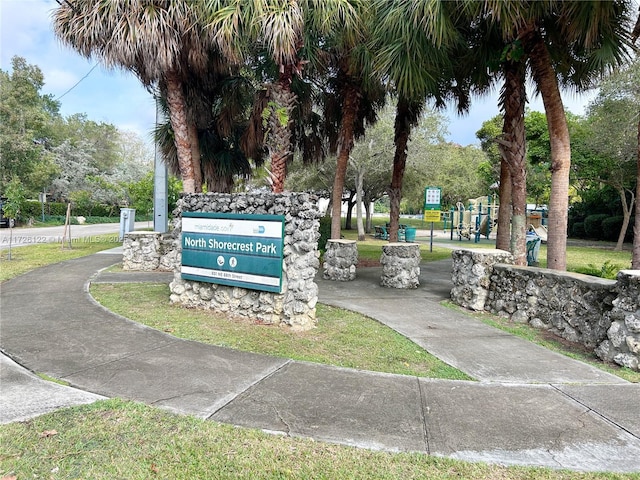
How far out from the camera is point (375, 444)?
8.93ft

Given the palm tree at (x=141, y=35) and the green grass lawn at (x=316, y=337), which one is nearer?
the green grass lawn at (x=316, y=337)

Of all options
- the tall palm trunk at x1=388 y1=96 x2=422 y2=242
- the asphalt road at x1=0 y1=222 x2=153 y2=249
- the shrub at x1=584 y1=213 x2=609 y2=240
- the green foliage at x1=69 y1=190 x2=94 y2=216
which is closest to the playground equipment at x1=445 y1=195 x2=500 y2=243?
the shrub at x1=584 y1=213 x2=609 y2=240

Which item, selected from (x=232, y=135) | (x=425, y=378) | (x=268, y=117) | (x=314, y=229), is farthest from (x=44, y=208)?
(x=425, y=378)

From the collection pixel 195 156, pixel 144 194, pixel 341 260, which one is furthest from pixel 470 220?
pixel 195 156

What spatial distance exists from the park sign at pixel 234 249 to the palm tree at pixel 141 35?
4153mm

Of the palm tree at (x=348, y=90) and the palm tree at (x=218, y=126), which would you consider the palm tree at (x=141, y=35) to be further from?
the palm tree at (x=348, y=90)

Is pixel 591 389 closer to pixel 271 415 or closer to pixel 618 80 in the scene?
pixel 271 415

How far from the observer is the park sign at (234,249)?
560 cm

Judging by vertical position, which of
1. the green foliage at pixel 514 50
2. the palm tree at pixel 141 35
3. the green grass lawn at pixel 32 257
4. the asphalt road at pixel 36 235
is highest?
the palm tree at pixel 141 35

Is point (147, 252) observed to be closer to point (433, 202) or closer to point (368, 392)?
point (368, 392)

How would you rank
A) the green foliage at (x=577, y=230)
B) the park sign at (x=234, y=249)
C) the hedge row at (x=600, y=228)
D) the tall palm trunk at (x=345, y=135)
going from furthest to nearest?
1. the green foliage at (x=577, y=230)
2. the hedge row at (x=600, y=228)
3. the tall palm trunk at (x=345, y=135)
4. the park sign at (x=234, y=249)

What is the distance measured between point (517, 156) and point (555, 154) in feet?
2.94

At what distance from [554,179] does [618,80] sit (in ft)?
36.7

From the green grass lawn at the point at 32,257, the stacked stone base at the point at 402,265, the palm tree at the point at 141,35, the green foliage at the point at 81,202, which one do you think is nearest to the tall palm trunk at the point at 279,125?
the palm tree at the point at 141,35
